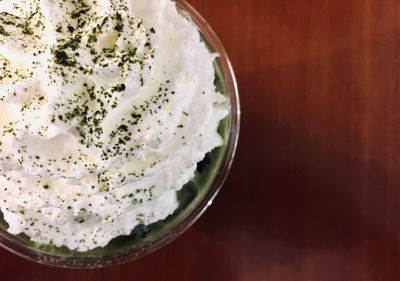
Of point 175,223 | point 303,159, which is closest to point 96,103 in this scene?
point 175,223

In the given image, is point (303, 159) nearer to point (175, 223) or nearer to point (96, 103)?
point (175, 223)

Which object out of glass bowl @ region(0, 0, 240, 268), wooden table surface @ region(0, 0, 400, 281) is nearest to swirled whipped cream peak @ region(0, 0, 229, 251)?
glass bowl @ region(0, 0, 240, 268)

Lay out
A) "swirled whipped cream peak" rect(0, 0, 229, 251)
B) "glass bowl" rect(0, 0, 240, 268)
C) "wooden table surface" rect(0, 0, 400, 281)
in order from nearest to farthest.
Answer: "swirled whipped cream peak" rect(0, 0, 229, 251) < "glass bowl" rect(0, 0, 240, 268) < "wooden table surface" rect(0, 0, 400, 281)

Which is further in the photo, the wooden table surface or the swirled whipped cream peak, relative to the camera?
the wooden table surface

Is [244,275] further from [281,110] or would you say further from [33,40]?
[33,40]

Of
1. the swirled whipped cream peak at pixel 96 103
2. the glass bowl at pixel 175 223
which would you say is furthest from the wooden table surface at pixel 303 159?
the swirled whipped cream peak at pixel 96 103

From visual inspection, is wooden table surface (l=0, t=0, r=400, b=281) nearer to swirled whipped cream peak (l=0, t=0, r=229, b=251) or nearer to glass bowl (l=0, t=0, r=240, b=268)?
glass bowl (l=0, t=0, r=240, b=268)
